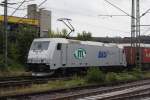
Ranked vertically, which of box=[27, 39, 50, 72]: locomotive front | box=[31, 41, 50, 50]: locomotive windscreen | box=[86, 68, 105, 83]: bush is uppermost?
box=[31, 41, 50, 50]: locomotive windscreen

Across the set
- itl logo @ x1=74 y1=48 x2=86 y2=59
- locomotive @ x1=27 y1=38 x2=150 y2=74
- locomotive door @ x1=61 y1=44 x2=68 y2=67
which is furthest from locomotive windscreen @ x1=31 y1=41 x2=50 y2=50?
itl logo @ x1=74 y1=48 x2=86 y2=59

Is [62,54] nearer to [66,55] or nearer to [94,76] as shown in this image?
[66,55]

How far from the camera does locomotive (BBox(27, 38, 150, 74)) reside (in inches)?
1081

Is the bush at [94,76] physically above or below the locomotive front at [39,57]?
below

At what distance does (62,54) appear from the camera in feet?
92.2

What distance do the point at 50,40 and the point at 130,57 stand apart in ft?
44.6

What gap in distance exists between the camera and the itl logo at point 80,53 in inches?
1171

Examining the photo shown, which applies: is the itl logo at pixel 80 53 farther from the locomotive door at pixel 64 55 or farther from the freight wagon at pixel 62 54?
the locomotive door at pixel 64 55

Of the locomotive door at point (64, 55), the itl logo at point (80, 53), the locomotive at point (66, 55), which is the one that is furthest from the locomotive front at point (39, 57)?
the itl logo at point (80, 53)

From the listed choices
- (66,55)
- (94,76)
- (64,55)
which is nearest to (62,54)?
(64,55)

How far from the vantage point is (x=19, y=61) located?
137ft

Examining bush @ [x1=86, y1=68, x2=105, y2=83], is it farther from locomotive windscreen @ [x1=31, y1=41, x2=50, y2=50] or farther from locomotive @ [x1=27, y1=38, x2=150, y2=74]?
locomotive windscreen @ [x1=31, y1=41, x2=50, y2=50]

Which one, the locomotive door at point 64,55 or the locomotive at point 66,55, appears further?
the locomotive door at point 64,55

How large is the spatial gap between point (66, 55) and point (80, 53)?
2.16 metres
